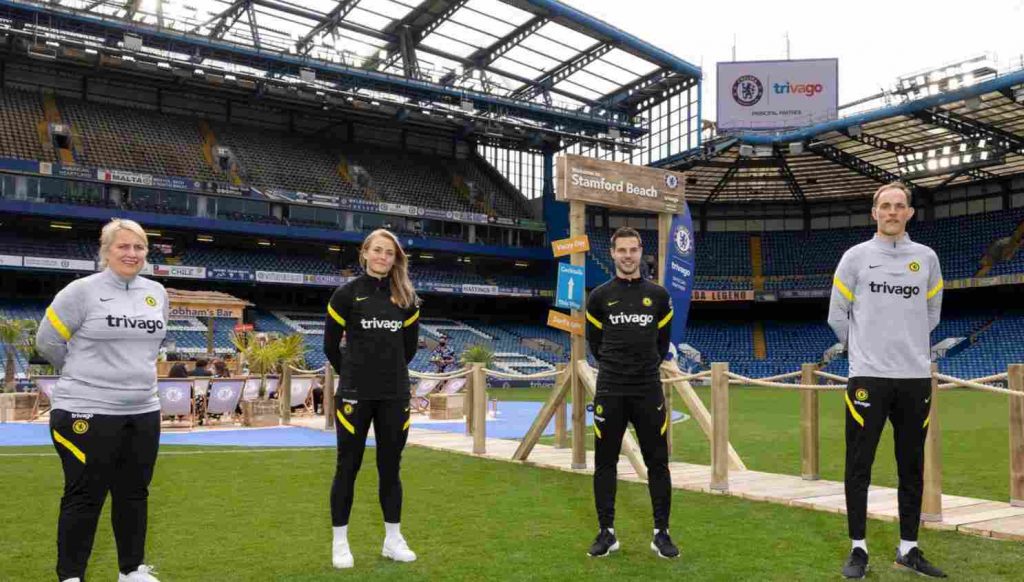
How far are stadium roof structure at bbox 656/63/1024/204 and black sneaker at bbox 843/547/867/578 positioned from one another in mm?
30188

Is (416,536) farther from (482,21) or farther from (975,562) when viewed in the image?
(482,21)

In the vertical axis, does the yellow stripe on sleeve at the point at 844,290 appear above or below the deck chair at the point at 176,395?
above

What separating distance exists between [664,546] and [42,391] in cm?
1373

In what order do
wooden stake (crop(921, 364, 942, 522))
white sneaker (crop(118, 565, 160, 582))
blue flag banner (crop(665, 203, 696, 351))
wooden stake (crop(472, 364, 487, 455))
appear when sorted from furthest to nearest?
wooden stake (crop(472, 364, 487, 455))
blue flag banner (crop(665, 203, 696, 351))
wooden stake (crop(921, 364, 942, 522))
white sneaker (crop(118, 565, 160, 582))

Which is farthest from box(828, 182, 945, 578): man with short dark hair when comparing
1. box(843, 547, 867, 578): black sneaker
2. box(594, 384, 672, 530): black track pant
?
box(594, 384, 672, 530): black track pant

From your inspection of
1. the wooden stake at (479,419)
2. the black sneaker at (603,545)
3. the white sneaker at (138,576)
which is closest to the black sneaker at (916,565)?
the black sneaker at (603,545)

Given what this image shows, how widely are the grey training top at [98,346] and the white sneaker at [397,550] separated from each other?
1.67 metres

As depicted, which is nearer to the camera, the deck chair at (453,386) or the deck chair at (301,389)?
the deck chair at (301,389)

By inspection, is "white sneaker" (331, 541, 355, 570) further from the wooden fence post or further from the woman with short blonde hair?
the wooden fence post

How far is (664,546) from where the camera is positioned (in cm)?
511

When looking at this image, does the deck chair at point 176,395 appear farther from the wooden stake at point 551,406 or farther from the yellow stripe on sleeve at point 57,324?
the yellow stripe on sleeve at point 57,324

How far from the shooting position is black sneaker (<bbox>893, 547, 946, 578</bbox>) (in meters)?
4.64

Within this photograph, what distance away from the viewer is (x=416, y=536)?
574cm

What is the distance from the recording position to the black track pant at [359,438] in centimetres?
493
